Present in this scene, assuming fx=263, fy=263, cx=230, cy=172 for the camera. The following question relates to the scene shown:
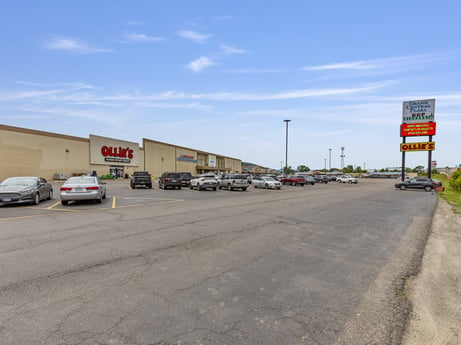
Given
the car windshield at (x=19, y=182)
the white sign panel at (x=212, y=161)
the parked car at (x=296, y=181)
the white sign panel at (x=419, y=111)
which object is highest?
the white sign panel at (x=419, y=111)

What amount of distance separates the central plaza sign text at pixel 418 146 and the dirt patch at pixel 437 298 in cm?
3742

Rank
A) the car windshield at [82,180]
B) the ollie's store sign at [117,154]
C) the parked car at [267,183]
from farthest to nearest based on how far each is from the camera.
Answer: the ollie's store sign at [117,154] < the parked car at [267,183] < the car windshield at [82,180]

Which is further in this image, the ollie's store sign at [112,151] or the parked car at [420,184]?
the ollie's store sign at [112,151]

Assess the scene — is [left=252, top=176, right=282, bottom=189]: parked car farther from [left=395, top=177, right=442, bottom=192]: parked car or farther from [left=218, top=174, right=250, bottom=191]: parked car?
[left=395, top=177, right=442, bottom=192]: parked car

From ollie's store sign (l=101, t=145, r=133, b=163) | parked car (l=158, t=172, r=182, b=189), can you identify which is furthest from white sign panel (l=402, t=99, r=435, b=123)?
ollie's store sign (l=101, t=145, r=133, b=163)

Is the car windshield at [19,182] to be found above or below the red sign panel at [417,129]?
below

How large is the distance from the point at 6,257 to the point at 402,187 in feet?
125

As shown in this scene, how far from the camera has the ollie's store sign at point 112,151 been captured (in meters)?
45.2

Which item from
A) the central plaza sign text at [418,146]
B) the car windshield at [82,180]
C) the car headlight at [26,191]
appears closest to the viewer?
the car headlight at [26,191]

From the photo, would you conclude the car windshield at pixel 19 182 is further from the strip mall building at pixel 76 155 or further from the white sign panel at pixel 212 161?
the white sign panel at pixel 212 161

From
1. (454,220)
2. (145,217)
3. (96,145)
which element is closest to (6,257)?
(145,217)

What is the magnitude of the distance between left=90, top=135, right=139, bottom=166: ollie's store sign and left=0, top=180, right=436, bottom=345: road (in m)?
41.1

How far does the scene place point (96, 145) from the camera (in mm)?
45312

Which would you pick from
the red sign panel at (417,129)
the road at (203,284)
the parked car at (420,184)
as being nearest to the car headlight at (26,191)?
the road at (203,284)
